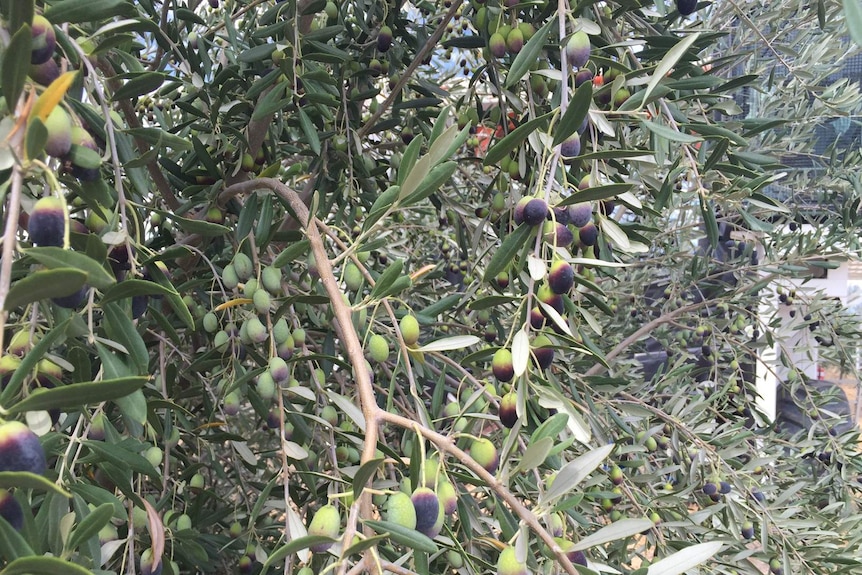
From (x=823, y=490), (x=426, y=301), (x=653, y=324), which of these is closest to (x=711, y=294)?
(x=653, y=324)

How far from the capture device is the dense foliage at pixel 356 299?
1.68ft

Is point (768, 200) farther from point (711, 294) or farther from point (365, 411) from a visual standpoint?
point (711, 294)

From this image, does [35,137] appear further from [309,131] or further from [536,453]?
[309,131]

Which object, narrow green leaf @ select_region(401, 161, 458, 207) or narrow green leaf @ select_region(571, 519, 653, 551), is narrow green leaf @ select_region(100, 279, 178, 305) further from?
narrow green leaf @ select_region(571, 519, 653, 551)

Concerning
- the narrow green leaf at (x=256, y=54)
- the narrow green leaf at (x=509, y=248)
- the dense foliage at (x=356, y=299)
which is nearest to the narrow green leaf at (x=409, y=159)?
the dense foliage at (x=356, y=299)

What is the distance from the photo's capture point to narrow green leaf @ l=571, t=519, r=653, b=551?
1.88ft

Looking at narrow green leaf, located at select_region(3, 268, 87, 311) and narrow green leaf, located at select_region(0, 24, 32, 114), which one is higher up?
narrow green leaf, located at select_region(0, 24, 32, 114)

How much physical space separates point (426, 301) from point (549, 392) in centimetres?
158

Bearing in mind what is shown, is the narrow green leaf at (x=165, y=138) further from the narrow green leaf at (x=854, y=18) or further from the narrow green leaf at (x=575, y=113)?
the narrow green leaf at (x=854, y=18)

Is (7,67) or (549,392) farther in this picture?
(549,392)

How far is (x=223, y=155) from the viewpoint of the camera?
4.15 ft

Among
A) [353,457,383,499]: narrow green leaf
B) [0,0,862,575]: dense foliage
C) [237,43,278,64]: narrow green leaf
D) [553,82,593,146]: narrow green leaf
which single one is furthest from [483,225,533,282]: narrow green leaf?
[237,43,278,64]: narrow green leaf

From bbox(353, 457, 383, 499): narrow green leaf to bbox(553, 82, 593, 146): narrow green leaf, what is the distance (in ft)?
1.33

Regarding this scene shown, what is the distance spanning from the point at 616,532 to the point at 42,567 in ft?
1.52
